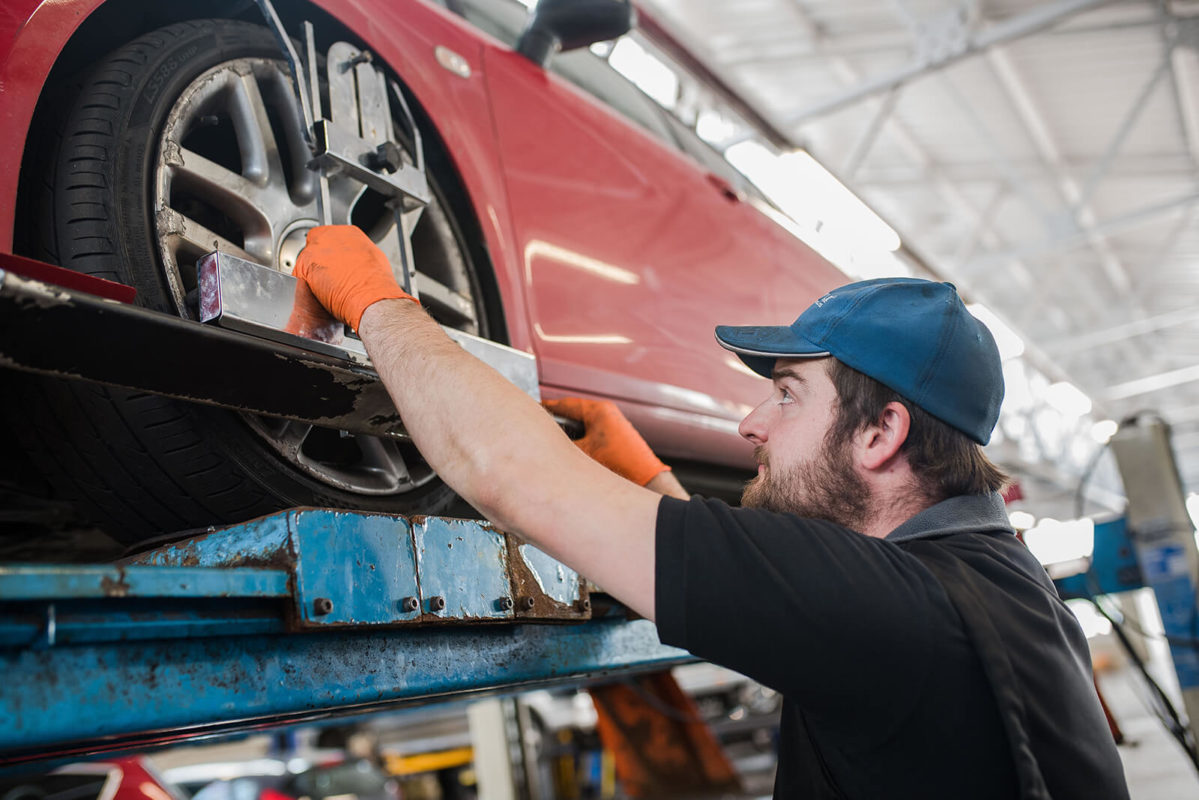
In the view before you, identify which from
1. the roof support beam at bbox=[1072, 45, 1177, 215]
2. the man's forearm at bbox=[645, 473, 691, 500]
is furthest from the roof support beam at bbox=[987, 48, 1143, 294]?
the man's forearm at bbox=[645, 473, 691, 500]

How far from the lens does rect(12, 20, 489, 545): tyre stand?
3.55 feet

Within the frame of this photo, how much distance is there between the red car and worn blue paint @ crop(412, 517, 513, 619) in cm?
20

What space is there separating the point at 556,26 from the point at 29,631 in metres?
1.45

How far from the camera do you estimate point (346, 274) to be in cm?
114

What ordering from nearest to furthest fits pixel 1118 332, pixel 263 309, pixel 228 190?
pixel 263 309 < pixel 228 190 < pixel 1118 332

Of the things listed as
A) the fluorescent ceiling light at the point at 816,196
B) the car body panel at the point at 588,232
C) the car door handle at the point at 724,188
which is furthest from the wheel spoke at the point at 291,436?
the fluorescent ceiling light at the point at 816,196

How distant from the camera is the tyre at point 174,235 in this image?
108cm

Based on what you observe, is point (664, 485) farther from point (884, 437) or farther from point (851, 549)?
point (851, 549)

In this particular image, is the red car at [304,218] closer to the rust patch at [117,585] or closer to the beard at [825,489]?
the rust patch at [117,585]

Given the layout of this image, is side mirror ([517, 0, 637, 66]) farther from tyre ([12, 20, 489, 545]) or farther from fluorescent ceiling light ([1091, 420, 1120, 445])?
fluorescent ceiling light ([1091, 420, 1120, 445])

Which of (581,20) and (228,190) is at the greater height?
(581,20)

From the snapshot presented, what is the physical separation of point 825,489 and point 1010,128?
8970 mm

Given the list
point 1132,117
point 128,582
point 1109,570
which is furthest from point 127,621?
point 1132,117

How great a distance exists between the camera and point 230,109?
1.28 metres
